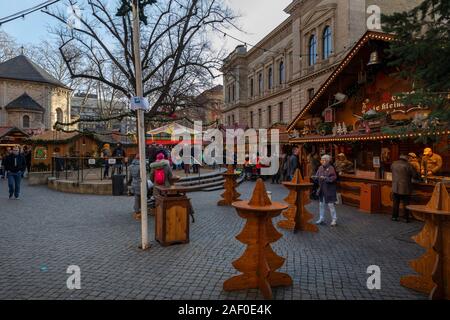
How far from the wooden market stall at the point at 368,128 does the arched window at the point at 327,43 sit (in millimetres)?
17446

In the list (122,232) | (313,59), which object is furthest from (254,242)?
(313,59)

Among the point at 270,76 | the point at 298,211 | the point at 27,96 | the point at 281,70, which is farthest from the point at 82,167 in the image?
the point at 270,76

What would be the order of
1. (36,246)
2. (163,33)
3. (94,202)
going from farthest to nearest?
(163,33)
(94,202)
(36,246)

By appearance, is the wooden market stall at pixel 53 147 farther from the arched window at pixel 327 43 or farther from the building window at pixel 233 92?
the building window at pixel 233 92

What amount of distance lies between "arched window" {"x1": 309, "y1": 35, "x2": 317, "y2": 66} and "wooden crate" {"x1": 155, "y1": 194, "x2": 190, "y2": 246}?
1176 inches

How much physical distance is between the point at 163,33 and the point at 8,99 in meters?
34.3

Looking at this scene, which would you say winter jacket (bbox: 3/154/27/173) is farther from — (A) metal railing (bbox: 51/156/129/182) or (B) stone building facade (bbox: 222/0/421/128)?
(B) stone building facade (bbox: 222/0/421/128)

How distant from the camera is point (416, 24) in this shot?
5820mm

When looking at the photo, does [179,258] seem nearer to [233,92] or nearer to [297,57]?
[297,57]

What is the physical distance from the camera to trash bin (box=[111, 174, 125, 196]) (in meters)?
13.1

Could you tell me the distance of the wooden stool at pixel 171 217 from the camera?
21.0ft

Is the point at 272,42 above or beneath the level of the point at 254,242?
above

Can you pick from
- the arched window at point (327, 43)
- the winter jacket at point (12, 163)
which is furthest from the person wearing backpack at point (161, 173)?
the arched window at point (327, 43)
